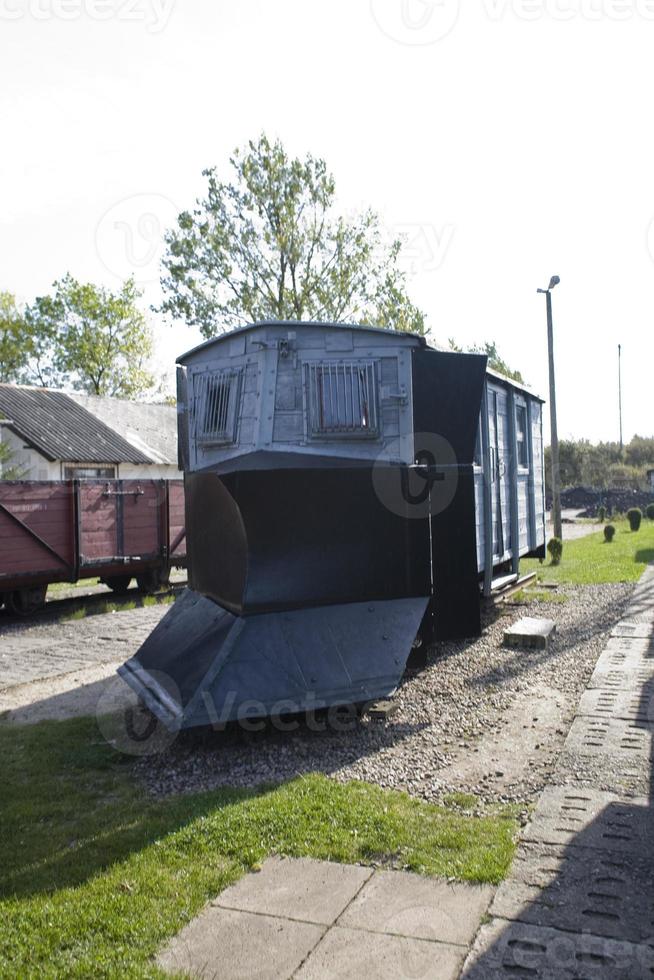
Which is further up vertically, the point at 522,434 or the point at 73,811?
the point at 522,434

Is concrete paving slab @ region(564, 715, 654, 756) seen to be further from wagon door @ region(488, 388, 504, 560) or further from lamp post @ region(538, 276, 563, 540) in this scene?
lamp post @ region(538, 276, 563, 540)

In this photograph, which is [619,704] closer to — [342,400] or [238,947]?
[342,400]

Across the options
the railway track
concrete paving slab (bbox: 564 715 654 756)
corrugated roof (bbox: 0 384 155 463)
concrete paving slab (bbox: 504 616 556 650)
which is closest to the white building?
corrugated roof (bbox: 0 384 155 463)

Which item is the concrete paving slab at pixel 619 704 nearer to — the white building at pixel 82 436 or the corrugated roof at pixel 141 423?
the white building at pixel 82 436

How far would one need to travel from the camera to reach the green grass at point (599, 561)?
50.9ft

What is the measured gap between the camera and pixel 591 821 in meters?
4.53

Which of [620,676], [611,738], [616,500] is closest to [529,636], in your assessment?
[620,676]

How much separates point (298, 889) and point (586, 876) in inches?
52.9

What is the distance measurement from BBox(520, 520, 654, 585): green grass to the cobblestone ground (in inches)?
288

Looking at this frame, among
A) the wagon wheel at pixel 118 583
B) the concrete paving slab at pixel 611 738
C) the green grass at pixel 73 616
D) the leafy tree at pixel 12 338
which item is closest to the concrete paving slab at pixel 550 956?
the concrete paving slab at pixel 611 738

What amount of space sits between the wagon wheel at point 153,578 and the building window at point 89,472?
1118cm

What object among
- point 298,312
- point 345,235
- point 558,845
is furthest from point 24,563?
point 345,235

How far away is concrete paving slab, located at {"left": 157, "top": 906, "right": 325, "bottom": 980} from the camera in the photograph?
3.21 meters

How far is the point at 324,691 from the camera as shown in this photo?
5.94m
